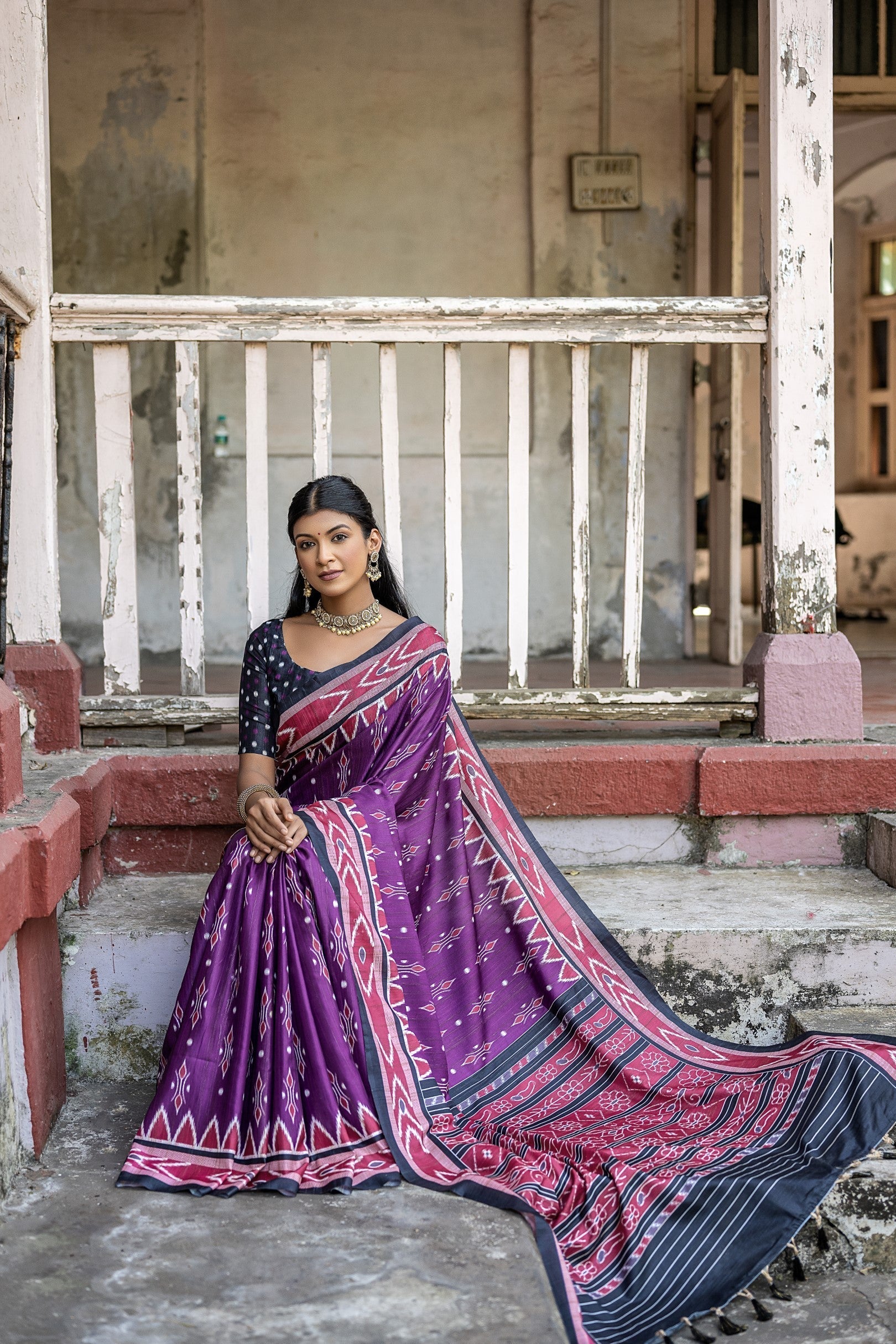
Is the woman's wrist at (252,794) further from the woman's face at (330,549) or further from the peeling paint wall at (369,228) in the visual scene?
the peeling paint wall at (369,228)

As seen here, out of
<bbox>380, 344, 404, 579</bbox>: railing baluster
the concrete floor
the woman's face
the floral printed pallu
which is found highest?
<bbox>380, 344, 404, 579</bbox>: railing baluster

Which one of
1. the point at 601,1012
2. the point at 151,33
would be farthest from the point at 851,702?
the point at 151,33

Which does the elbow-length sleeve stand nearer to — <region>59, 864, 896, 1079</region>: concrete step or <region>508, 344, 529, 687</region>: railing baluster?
<region>59, 864, 896, 1079</region>: concrete step

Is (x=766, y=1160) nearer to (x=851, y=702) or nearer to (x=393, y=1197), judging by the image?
(x=393, y=1197)

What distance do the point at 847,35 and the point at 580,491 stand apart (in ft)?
12.5

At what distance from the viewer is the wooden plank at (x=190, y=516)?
3549 millimetres

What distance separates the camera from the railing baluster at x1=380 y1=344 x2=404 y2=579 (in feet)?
11.8

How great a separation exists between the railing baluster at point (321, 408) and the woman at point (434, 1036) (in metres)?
0.59

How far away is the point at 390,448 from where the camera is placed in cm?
362

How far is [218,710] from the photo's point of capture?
3584 millimetres

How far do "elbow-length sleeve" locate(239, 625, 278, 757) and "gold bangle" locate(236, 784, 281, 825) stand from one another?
113mm

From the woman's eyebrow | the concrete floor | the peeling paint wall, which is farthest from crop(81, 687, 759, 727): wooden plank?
the peeling paint wall

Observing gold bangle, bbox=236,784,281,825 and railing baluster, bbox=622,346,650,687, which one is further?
railing baluster, bbox=622,346,650,687

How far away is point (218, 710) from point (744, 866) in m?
1.47
